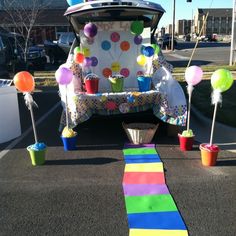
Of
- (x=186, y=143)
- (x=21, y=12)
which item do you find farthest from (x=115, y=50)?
(x=21, y=12)

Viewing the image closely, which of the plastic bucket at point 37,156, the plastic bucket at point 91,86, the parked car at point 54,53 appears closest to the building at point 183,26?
the parked car at point 54,53

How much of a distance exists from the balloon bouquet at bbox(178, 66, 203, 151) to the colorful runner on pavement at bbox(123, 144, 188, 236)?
1.59ft

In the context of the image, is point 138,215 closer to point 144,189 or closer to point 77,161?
point 144,189

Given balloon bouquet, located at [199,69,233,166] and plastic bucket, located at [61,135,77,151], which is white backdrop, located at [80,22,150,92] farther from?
balloon bouquet, located at [199,69,233,166]

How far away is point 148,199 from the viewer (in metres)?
3.80

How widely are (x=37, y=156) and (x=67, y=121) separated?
34.9 inches

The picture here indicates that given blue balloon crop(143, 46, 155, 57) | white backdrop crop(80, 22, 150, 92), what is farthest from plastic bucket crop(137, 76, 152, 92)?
white backdrop crop(80, 22, 150, 92)

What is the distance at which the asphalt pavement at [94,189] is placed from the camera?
10.8 feet

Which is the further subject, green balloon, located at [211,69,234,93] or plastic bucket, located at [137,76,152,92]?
plastic bucket, located at [137,76,152,92]

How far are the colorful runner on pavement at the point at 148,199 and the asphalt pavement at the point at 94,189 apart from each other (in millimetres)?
87

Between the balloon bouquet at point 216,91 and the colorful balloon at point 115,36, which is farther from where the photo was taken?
the colorful balloon at point 115,36

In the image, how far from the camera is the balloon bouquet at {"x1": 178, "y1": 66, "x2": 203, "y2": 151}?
16.4 ft

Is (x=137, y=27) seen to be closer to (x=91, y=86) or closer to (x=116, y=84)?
(x=116, y=84)

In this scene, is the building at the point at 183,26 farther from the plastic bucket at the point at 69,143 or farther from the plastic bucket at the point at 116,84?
the plastic bucket at the point at 69,143
